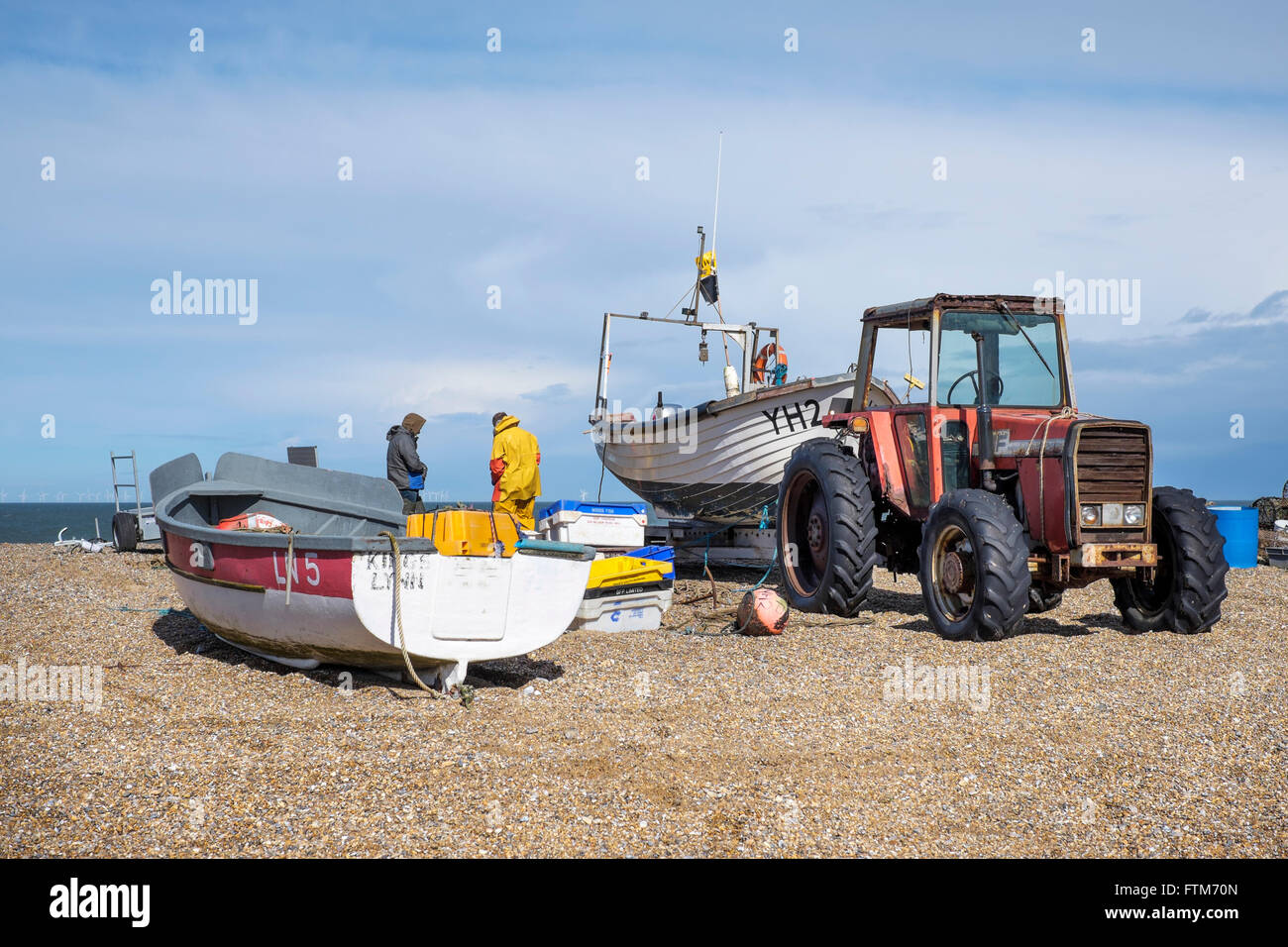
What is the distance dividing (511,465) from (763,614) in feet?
7.97

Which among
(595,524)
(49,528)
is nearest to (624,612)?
(595,524)

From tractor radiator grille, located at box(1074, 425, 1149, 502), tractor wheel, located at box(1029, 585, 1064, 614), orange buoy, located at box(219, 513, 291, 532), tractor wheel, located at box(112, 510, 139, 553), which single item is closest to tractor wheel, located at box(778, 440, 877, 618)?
tractor wheel, located at box(1029, 585, 1064, 614)

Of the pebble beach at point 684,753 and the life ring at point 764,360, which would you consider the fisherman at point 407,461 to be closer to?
the pebble beach at point 684,753

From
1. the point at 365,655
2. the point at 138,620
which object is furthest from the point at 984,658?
the point at 138,620

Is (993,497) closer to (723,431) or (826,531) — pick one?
(826,531)

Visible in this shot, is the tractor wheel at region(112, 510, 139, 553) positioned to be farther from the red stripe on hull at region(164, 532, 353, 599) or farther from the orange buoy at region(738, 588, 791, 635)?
the orange buoy at region(738, 588, 791, 635)

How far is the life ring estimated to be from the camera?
493 inches

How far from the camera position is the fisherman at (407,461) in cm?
1081

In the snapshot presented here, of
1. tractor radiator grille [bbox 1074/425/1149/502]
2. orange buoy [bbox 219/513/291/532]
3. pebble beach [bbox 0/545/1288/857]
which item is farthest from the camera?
orange buoy [bbox 219/513/291/532]

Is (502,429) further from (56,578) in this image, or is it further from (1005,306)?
(56,578)

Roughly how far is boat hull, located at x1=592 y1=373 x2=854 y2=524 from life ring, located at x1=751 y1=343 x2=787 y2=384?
1515mm

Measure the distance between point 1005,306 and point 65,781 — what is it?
7.01 meters

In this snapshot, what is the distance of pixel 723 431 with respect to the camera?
11.5 meters

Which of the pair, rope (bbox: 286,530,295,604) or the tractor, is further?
the tractor
